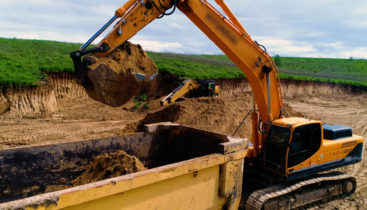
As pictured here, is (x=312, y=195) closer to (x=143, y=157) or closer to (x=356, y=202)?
(x=356, y=202)

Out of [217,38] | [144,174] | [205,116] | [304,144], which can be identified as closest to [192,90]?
[205,116]

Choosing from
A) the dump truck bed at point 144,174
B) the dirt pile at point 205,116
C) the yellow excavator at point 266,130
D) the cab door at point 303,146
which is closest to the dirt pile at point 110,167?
the dump truck bed at point 144,174

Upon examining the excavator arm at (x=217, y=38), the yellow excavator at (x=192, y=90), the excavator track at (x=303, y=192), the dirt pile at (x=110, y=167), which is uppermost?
the excavator arm at (x=217, y=38)

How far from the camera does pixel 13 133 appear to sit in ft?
29.0

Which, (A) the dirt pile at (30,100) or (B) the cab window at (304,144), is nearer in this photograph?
(B) the cab window at (304,144)

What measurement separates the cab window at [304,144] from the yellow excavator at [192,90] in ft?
21.8

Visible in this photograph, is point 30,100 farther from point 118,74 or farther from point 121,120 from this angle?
point 118,74

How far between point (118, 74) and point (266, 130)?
115 inches

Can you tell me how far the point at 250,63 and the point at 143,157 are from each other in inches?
98.5

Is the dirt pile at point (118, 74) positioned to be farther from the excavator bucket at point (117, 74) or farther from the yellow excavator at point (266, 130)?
the yellow excavator at point (266, 130)

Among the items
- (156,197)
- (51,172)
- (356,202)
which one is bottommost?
(356,202)

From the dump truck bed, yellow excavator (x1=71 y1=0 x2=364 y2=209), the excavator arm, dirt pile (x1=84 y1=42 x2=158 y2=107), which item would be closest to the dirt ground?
yellow excavator (x1=71 y1=0 x2=364 y2=209)

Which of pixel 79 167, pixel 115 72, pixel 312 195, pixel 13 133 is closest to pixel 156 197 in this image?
pixel 79 167

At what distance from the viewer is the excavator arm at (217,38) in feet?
13.8
